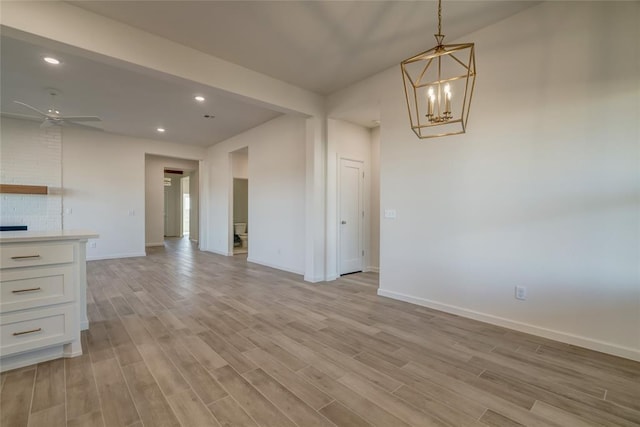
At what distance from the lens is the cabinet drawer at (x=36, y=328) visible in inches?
78.8

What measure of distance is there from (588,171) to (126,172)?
8.89 meters

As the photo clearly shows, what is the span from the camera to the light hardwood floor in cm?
163

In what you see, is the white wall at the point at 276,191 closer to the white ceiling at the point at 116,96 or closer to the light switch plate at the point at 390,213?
the white ceiling at the point at 116,96

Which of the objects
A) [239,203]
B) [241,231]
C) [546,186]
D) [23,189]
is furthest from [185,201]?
[546,186]

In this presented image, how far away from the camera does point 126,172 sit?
23.8 feet

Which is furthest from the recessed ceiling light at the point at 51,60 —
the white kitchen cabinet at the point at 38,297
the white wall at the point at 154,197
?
Result: the white wall at the point at 154,197

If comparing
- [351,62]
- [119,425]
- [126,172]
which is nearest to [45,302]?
[119,425]

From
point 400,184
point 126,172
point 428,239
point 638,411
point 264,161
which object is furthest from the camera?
point 126,172

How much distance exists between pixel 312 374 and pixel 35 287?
7.20 ft

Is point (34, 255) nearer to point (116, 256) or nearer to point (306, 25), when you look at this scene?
point (306, 25)

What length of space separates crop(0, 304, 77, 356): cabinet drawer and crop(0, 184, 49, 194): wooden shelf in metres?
5.49

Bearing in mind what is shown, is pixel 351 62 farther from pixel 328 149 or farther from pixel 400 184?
pixel 400 184

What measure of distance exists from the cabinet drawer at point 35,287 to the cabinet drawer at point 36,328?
0.20 ft

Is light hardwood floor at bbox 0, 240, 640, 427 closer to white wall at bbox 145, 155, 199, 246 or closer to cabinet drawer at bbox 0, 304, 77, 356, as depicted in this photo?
cabinet drawer at bbox 0, 304, 77, 356
